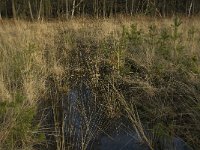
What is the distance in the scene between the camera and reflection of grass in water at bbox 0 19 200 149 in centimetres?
382

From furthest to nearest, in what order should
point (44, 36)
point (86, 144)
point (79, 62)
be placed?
point (44, 36) → point (79, 62) → point (86, 144)

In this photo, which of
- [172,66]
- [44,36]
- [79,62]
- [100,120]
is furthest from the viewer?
[44,36]

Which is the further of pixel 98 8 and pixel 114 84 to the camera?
pixel 98 8

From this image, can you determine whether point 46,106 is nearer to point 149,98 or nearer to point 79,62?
point 149,98

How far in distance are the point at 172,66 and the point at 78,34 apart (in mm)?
4481

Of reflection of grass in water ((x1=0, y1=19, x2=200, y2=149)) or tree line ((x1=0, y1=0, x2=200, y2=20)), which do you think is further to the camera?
tree line ((x1=0, y1=0, x2=200, y2=20))

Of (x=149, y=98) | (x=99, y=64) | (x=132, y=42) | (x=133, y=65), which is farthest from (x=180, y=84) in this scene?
(x=132, y=42)

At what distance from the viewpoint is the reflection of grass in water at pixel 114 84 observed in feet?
12.5

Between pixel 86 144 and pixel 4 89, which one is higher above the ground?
pixel 4 89

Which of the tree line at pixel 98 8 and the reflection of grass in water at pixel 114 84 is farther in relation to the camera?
the tree line at pixel 98 8

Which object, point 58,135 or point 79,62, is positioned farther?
point 79,62

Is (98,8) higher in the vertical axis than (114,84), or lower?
higher

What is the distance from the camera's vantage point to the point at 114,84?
213 inches

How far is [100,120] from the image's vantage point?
4.36 m
